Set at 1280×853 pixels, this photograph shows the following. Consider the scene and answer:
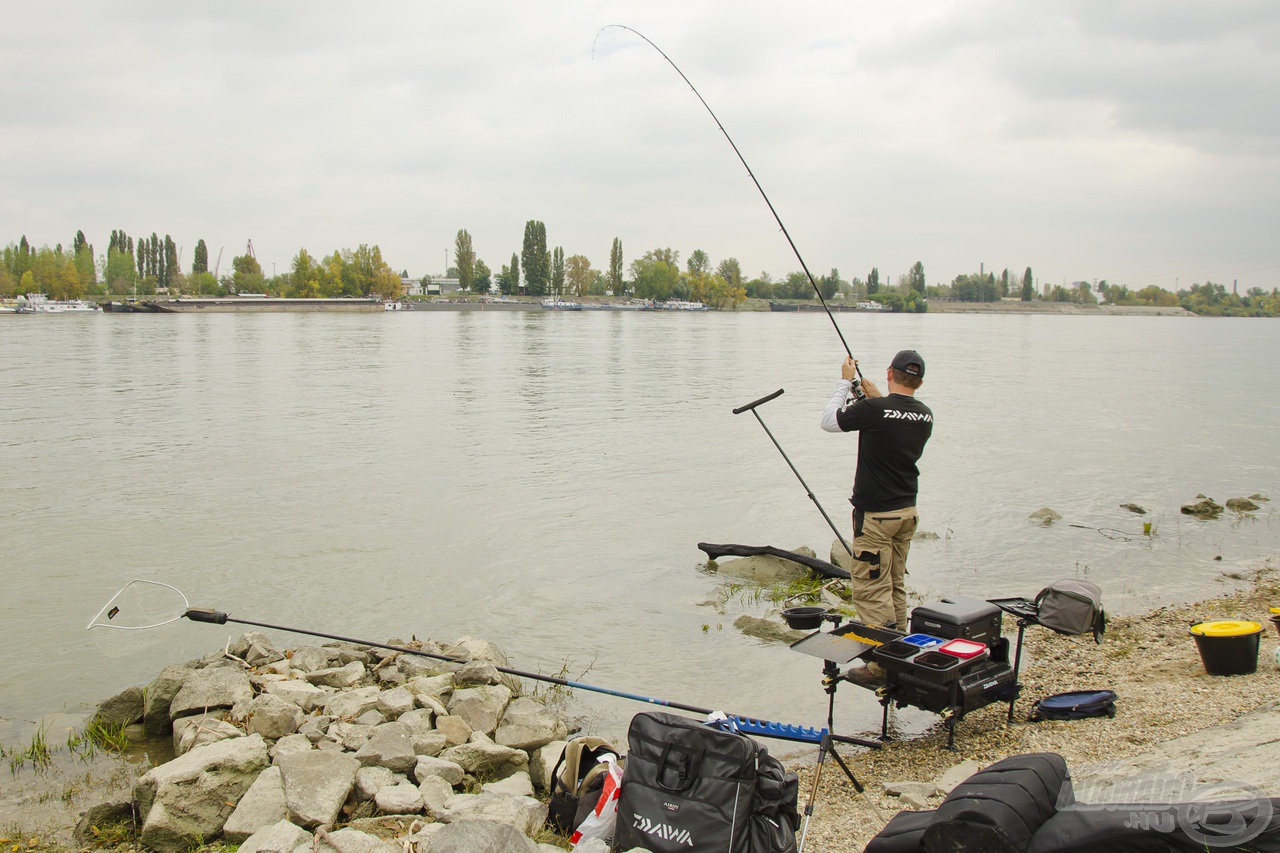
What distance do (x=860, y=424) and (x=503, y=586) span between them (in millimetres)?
5890

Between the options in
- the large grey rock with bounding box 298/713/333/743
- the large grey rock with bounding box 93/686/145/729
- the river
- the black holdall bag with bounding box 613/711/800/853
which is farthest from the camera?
the river

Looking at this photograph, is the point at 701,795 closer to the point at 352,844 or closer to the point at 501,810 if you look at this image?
the point at 501,810

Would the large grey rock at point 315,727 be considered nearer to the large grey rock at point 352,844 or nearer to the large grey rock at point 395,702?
the large grey rock at point 395,702

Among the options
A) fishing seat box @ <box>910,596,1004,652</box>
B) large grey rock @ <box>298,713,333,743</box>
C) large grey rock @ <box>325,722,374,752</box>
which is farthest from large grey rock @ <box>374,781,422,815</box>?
fishing seat box @ <box>910,596,1004,652</box>

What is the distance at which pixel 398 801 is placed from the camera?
4.84 m

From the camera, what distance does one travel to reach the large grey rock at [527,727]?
5.95 meters

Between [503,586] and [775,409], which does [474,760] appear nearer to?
[503,586]

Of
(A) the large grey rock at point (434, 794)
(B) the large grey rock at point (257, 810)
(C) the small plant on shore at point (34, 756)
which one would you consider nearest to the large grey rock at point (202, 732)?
(B) the large grey rock at point (257, 810)

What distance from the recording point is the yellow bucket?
6160mm

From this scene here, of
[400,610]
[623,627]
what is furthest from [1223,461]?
[400,610]

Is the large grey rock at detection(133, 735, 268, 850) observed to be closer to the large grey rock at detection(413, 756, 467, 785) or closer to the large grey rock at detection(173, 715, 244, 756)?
the large grey rock at detection(173, 715, 244, 756)

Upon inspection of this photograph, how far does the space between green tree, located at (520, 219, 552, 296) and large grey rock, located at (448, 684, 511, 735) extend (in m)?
174

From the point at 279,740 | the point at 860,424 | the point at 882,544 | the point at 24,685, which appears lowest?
the point at 24,685

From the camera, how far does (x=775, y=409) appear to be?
94.1 feet
